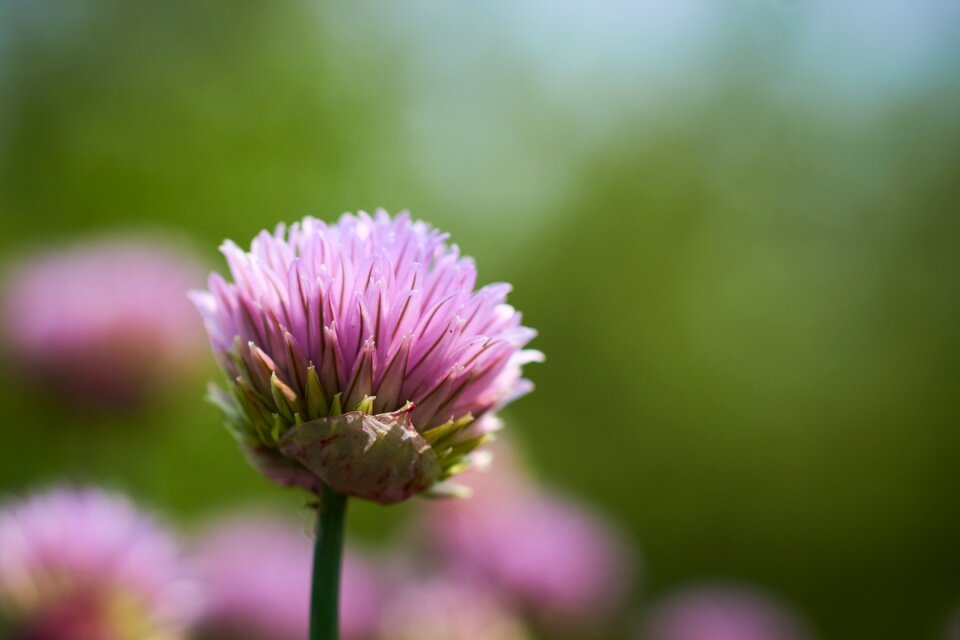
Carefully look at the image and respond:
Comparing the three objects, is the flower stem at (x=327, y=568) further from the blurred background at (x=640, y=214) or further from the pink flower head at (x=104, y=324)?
the blurred background at (x=640, y=214)

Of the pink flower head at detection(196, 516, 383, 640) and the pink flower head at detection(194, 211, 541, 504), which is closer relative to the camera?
the pink flower head at detection(194, 211, 541, 504)

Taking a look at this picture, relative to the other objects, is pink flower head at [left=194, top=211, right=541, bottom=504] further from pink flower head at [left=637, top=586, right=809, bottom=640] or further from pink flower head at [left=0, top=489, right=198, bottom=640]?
pink flower head at [left=637, top=586, right=809, bottom=640]

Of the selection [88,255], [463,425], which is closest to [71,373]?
[88,255]

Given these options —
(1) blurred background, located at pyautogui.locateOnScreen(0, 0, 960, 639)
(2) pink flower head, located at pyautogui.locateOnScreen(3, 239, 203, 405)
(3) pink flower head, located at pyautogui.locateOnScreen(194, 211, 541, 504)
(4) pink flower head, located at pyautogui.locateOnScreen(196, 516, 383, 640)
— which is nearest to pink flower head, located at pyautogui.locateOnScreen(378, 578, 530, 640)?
(4) pink flower head, located at pyautogui.locateOnScreen(196, 516, 383, 640)

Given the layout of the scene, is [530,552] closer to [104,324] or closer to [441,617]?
[441,617]

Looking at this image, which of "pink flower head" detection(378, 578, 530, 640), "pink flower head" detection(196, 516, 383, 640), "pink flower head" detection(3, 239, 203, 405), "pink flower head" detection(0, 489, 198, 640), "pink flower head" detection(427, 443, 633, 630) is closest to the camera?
"pink flower head" detection(0, 489, 198, 640)

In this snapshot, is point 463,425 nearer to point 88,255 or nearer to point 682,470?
point 88,255

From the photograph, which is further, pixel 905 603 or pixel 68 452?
pixel 905 603
